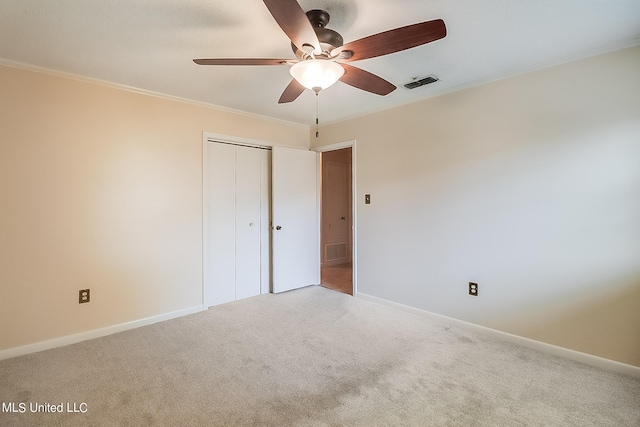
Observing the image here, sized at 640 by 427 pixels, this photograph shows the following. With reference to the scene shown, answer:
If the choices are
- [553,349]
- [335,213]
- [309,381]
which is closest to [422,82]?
[553,349]

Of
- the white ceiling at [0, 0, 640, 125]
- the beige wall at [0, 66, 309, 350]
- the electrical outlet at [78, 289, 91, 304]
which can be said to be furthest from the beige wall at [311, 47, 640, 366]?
the electrical outlet at [78, 289, 91, 304]

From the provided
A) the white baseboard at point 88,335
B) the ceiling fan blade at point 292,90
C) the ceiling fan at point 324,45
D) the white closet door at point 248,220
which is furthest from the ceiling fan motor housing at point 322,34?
the white baseboard at point 88,335

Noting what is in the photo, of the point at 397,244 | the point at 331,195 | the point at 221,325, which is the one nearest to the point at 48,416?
the point at 221,325

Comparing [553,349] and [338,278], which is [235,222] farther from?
[553,349]

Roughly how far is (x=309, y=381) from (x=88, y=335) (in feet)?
6.82

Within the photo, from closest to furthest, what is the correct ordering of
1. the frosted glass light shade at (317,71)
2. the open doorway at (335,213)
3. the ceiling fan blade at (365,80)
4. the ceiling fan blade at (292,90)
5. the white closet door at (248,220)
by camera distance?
1. the frosted glass light shade at (317,71)
2. the ceiling fan blade at (365,80)
3. the ceiling fan blade at (292,90)
4. the white closet door at (248,220)
5. the open doorway at (335,213)

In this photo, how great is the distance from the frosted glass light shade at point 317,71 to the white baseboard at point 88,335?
2711 mm

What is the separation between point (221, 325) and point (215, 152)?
75.5 inches

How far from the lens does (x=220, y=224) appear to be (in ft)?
11.7

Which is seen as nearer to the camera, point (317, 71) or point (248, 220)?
point (317, 71)

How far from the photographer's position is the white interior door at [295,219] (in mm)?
3963

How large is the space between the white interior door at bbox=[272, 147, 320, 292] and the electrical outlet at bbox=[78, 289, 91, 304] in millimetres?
1942

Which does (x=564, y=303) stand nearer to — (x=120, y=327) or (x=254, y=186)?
(x=254, y=186)

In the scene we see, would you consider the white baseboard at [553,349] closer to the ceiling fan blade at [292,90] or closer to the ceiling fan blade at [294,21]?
the ceiling fan blade at [292,90]
